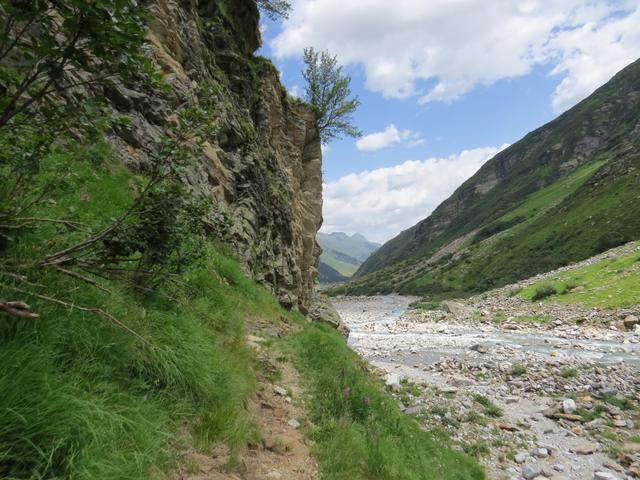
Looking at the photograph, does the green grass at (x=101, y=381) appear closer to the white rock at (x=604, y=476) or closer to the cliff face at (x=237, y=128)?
Answer: the cliff face at (x=237, y=128)

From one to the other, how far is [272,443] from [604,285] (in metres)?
53.9

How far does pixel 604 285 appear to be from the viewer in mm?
45500

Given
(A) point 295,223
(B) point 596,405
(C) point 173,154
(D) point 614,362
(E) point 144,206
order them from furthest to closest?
(A) point 295,223 → (D) point 614,362 → (B) point 596,405 → (E) point 144,206 → (C) point 173,154

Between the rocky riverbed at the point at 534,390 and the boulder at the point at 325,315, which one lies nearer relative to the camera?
the rocky riverbed at the point at 534,390

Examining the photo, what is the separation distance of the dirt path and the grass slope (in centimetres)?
19

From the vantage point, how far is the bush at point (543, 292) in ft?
167

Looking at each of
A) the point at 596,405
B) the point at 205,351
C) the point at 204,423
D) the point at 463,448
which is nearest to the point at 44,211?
the point at 205,351

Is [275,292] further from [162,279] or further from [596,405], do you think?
[596,405]

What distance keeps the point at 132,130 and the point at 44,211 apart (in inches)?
328

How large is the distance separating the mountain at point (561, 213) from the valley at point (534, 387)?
50.3 meters

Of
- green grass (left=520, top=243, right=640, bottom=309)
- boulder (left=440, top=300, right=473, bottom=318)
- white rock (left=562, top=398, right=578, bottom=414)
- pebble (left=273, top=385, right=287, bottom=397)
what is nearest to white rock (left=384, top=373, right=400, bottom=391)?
white rock (left=562, top=398, right=578, bottom=414)

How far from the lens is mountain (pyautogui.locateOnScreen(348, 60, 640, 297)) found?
82.9 m

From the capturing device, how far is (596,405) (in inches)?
655

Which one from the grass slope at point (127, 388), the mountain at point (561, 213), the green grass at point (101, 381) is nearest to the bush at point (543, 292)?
the mountain at point (561, 213)
